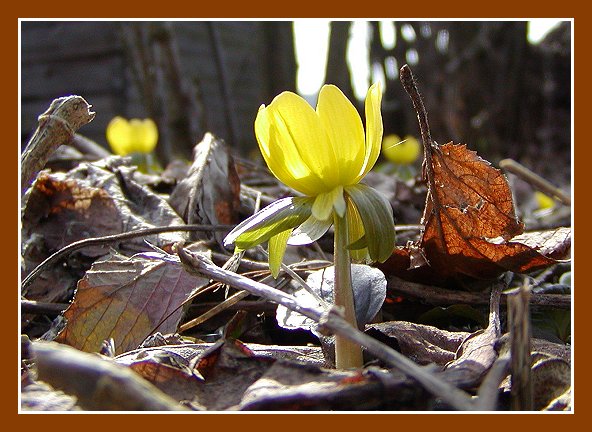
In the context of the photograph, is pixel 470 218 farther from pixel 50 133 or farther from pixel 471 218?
pixel 50 133

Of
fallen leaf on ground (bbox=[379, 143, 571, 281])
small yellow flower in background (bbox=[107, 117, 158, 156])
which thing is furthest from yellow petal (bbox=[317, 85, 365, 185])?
small yellow flower in background (bbox=[107, 117, 158, 156])

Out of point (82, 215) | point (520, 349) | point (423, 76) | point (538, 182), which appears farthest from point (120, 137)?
point (423, 76)

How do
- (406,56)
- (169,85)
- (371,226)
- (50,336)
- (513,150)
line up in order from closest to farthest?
(371,226), (50,336), (169,85), (406,56), (513,150)

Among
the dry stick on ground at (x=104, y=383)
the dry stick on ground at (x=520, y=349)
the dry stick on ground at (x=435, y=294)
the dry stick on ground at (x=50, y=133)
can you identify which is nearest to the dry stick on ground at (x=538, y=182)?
the dry stick on ground at (x=520, y=349)

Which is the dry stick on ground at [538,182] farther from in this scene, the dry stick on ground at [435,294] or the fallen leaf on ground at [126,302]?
the fallen leaf on ground at [126,302]

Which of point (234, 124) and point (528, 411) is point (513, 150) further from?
point (528, 411)

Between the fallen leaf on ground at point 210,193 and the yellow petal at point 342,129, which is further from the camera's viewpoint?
the fallen leaf on ground at point 210,193

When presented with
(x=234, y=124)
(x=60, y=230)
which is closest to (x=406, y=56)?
(x=234, y=124)
